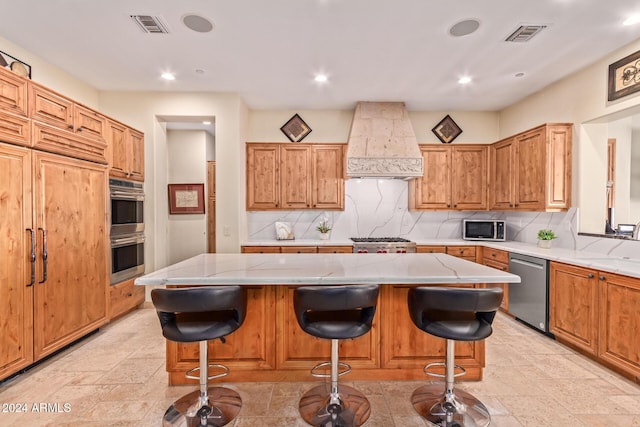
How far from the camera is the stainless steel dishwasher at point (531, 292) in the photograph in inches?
127

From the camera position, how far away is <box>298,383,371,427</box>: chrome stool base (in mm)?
1906

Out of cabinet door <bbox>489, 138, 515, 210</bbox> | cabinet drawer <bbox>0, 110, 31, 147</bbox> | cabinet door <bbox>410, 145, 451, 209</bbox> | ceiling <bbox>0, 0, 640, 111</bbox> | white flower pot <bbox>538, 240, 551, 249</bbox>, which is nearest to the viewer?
cabinet drawer <bbox>0, 110, 31, 147</bbox>

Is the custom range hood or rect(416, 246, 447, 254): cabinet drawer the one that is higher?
the custom range hood

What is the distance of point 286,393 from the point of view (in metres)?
2.24

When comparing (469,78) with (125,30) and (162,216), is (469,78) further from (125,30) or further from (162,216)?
(162,216)

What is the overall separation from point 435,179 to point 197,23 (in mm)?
3784

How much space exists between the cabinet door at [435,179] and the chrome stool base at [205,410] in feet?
12.2

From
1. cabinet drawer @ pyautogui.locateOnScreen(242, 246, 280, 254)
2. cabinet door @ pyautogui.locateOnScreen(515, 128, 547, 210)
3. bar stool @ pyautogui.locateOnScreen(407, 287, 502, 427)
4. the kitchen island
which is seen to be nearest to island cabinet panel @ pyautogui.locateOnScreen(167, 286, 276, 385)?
the kitchen island

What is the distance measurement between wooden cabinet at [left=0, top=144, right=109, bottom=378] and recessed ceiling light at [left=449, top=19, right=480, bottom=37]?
3767 millimetres

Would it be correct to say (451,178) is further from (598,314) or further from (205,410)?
(205,410)

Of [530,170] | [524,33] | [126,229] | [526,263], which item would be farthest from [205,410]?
[530,170]

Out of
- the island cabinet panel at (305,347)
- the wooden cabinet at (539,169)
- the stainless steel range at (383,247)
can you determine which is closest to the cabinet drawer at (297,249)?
the stainless steel range at (383,247)

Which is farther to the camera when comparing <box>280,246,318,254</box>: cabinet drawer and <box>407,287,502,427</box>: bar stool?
<box>280,246,318,254</box>: cabinet drawer

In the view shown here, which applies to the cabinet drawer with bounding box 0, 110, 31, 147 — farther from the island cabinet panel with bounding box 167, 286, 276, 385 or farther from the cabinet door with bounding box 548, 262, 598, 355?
the cabinet door with bounding box 548, 262, 598, 355
